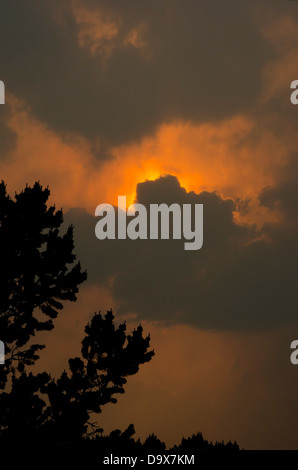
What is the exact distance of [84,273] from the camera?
38.2 metres

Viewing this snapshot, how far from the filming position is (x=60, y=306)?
37375mm

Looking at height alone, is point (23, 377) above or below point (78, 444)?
above

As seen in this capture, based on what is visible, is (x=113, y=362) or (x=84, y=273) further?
(x=113, y=362)

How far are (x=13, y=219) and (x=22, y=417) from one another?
420 inches
